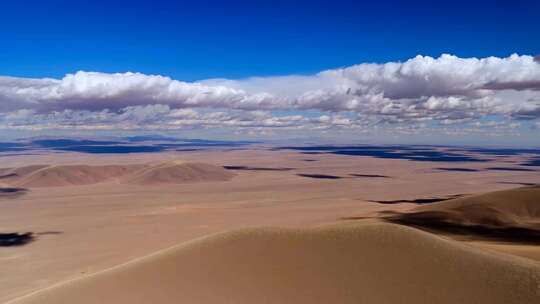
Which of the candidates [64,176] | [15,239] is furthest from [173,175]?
[15,239]

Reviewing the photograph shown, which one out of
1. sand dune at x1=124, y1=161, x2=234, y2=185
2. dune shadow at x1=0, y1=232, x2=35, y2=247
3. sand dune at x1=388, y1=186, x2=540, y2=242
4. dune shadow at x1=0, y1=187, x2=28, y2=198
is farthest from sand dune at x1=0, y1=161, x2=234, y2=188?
sand dune at x1=388, y1=186, x2=540, y2=242

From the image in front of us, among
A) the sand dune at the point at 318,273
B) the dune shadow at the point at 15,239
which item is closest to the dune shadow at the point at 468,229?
the sand dune at the point at 318,273

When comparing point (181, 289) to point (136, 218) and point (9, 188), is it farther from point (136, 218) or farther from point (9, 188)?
point (9, 188)

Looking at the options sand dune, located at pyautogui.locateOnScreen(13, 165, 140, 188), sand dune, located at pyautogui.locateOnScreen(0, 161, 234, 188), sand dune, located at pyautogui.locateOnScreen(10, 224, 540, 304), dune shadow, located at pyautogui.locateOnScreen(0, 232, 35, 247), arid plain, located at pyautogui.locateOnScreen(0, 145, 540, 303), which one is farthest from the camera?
sand dune, located at pyautogui.locateOnScreen(0, 161, 234, 188)

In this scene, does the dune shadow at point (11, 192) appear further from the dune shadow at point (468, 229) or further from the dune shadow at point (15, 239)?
the dune shadow at point (468, 229)

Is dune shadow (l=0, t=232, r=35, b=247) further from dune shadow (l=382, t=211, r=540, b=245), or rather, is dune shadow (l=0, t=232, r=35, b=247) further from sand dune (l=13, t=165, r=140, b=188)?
sand dune (l=13, t=165, r=140, b=188)

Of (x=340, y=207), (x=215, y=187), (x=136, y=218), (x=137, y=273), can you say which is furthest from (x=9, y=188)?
(x=137, y=273)
